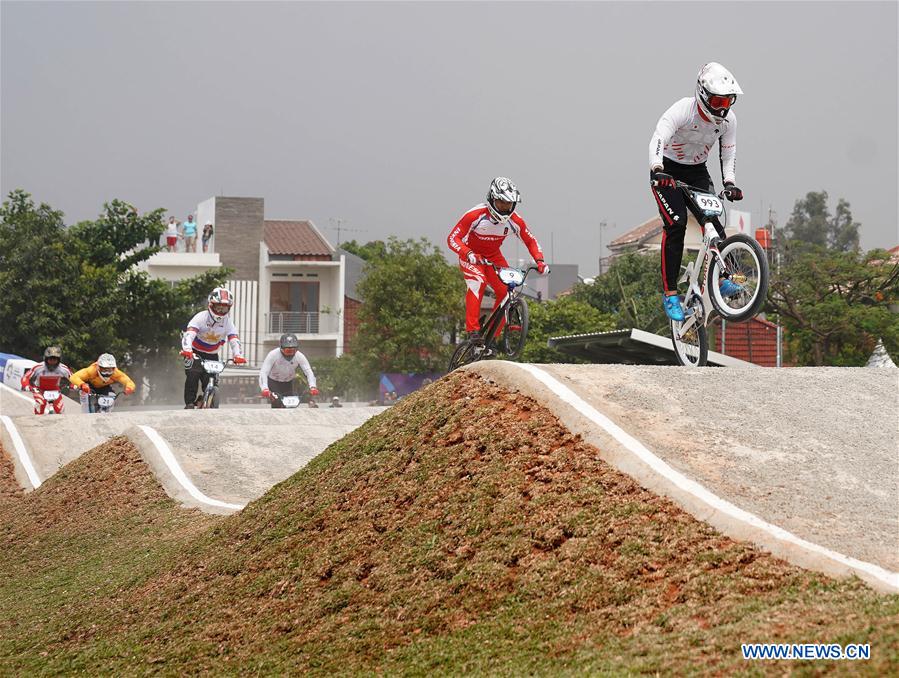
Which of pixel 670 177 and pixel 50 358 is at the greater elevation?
pixel 670 177

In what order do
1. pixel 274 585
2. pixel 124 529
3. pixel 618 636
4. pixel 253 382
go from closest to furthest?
pixel 618 636 < pixel 274 585 < pixel 124 529 < pixel 253 382

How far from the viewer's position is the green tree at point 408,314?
50.8 m

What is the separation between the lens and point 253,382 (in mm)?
54625

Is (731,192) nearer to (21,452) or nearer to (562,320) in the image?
(21,452)

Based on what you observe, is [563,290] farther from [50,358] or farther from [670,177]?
[670,177]

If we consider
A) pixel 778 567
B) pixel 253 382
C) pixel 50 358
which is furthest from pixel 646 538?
pixel 253 382

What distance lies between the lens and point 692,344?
1095 centimetres

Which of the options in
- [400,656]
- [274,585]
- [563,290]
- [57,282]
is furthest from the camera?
[563,290]

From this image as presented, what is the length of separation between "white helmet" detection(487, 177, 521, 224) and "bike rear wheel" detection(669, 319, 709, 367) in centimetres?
288

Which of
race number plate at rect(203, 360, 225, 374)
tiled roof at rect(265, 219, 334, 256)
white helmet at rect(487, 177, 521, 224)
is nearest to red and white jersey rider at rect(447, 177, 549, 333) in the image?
white helmet at rect(487, 177, 521, 224)

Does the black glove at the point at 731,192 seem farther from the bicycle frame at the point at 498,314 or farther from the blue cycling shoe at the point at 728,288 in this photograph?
the bicycle frame at the point at 498,314

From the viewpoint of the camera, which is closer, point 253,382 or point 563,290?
point 253,382

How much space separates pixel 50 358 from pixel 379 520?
15.2 m

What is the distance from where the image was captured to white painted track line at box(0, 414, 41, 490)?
16.4 meters
